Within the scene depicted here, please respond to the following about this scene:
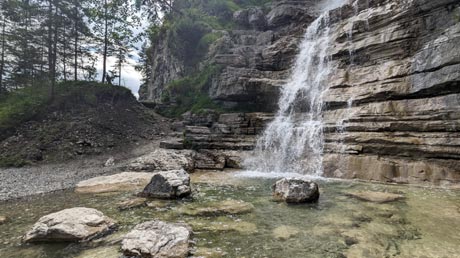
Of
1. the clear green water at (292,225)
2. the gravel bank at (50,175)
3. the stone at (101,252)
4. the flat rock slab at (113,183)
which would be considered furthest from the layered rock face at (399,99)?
the gravel bank at (50,175)

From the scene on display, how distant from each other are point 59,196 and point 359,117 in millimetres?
15580

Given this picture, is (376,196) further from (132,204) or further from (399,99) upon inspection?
(132,204)

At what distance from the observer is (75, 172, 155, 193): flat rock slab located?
40.3 feet

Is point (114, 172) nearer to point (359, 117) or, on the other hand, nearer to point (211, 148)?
point (211, 148)

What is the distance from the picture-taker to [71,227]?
670cm

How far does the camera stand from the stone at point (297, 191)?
9672mm

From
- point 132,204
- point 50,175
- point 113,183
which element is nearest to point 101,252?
point 132,204

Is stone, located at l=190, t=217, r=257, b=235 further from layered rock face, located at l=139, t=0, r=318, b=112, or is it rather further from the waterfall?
layered rock face, located at l=139, t=0, r=318, b=112

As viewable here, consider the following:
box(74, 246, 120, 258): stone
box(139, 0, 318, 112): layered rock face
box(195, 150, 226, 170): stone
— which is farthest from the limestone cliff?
box(74, 246, 120, 258): stone

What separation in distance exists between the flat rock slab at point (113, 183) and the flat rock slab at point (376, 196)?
959 centimetres

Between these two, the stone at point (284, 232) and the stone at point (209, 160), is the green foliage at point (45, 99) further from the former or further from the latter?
the stone at point (284, 232)

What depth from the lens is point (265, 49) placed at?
26.6 metres

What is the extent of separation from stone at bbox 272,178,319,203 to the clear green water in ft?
1.37

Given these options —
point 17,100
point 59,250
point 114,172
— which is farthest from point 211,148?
point 17,100
